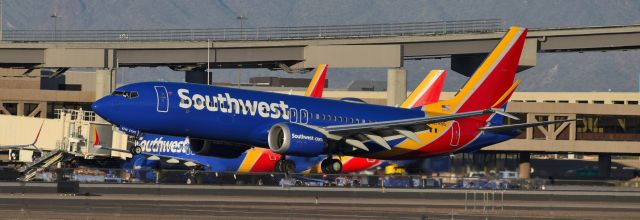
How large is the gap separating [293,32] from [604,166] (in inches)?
1326

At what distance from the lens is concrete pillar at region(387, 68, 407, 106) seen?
361ft

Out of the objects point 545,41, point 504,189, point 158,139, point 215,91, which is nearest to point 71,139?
point 158,139

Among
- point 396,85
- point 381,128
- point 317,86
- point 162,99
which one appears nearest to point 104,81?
point 396,85

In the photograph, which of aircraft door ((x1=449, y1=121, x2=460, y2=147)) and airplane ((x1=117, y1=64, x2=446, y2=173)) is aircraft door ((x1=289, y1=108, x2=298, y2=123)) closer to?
airplane ((x1=117, y1=64, x2=446, y2=173))

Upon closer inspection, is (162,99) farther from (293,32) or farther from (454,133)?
(293,32)

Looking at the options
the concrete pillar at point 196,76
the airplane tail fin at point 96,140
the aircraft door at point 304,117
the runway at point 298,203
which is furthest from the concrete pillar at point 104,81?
the runway at point 298,203

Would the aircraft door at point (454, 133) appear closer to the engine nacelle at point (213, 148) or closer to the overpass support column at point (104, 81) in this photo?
the engine nacelle at point (213, 148)

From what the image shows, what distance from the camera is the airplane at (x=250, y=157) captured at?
8219 cm

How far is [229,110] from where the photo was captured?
6550cm

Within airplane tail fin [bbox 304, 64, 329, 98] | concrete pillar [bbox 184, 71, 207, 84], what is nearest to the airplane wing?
airplane tail fin [bbox 304, 64, 329, 98]

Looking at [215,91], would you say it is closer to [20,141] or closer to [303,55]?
[20,141]

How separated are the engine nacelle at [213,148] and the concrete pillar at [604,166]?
2409 inches

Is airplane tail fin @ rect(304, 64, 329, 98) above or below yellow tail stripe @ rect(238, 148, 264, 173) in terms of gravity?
above

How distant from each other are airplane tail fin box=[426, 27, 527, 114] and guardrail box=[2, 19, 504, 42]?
31.8m
